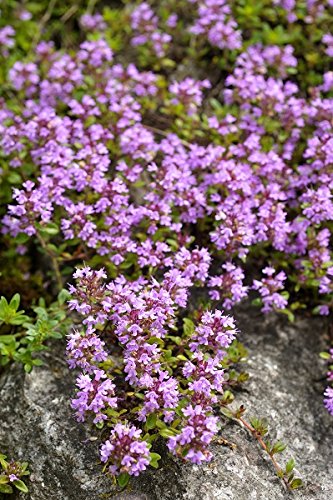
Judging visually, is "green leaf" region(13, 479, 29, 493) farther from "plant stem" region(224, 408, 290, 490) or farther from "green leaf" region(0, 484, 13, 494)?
"plant stem" region(224, 408, 290, 490)

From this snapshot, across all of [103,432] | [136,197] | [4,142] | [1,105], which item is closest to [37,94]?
[1,105]

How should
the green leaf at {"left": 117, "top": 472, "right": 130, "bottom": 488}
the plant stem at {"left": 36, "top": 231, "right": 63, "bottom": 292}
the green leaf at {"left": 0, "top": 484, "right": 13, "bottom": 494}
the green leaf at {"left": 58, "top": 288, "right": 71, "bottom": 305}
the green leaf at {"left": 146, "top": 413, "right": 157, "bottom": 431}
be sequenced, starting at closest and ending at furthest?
1. the green leaf at {"left": 117, "top": 472, "right": 130, "bottom": 488}
2. the green leaf at {"left": 146, "top": 413, "right": 157, "bottom": 431}
3. the green leaf at {"left": 0, "top": 484, "right": 13, "bottom": 494}
4. the green leaf at {"left": 58, "top": 288, "right": 71, "bottom": 305}
5. the plant stem at {"left": 36, "top": 231, "right": 63, "bottom": 292}

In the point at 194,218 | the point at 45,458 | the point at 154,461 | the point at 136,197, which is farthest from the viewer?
the point at 136,197

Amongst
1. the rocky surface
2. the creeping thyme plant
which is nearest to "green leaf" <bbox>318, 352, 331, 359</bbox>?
the rocky surface

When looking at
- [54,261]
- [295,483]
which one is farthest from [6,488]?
[295,483]

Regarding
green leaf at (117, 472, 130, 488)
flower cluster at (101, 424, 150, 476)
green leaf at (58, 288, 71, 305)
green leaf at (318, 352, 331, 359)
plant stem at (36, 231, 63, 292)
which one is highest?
green leaf at (318, 352, 331, 359)

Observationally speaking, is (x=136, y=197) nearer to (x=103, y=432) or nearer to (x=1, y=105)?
(x=1, y=105)
